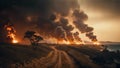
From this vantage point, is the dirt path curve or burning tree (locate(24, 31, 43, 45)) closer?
the dirt path curve

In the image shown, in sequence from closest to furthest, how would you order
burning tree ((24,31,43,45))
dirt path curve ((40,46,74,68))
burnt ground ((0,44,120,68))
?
1. burnt ground ((0,44,120,68))
2. dirt path curve ((40,46,74,68))
3. burning tree ((24,31,43,45))

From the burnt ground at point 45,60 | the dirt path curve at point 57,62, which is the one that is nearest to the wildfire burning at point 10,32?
the burnt ground at point 45,60

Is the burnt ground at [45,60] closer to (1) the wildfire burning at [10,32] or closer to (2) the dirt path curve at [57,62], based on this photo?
(2) the dirt path curve at [57,62]

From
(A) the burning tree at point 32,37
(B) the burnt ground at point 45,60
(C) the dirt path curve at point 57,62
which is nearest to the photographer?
(B) the burnt ground at point 45,60

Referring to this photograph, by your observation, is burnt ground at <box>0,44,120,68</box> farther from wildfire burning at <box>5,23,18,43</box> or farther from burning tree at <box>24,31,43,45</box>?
wildfire burning at <box>5,23,18,43</box>

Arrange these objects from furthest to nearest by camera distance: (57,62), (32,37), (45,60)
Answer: (32,37), (45,60), (57,62)

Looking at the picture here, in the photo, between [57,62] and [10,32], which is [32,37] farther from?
[57,62]

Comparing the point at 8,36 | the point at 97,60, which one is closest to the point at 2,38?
the point at 8,36

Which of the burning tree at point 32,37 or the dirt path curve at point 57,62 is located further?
the burning tree at point 32,37

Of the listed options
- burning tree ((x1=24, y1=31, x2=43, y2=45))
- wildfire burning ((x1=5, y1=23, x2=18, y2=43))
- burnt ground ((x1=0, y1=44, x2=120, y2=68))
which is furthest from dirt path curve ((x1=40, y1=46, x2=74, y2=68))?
wildfire burning ((x1=5, y1=23, x2=18, y2=43))

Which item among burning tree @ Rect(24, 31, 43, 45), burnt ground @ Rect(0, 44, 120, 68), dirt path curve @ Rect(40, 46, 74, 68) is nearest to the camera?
burnt ground @ Rect(0, 44, 120, 68)

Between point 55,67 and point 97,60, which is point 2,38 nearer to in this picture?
point 97,60

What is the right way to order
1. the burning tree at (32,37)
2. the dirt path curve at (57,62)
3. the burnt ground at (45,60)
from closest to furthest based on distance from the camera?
the burnt ground at (45,60) → the dirt path curve at (57,62) → the burning tree at (32,37)

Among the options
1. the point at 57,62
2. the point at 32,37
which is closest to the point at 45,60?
the point at 57,62
